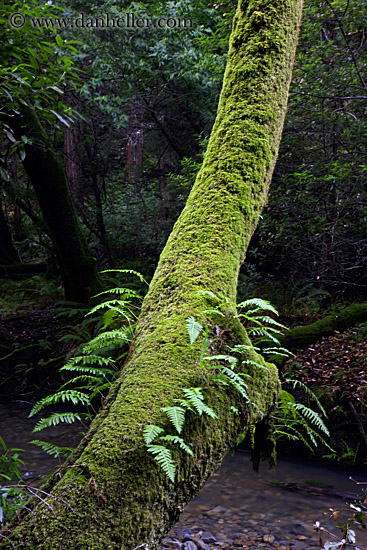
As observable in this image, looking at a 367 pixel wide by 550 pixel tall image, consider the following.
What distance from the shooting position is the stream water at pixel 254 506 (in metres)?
4.39

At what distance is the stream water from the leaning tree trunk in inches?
93.1

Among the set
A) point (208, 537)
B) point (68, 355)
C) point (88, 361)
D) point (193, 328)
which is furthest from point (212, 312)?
point (68, 355)

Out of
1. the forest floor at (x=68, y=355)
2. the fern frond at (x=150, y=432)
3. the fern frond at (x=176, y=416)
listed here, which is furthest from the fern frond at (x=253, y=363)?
the forest floor at (x=68, y=355)

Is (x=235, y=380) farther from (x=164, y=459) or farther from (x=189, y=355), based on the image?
(x=164, y=459)

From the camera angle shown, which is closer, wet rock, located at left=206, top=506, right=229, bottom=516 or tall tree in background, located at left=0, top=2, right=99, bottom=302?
wet rock, located at left=206, top=506, right=229, bottom=516

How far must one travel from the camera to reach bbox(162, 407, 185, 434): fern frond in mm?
1606

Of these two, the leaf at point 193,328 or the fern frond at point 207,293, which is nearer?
the leaf at point 193,328

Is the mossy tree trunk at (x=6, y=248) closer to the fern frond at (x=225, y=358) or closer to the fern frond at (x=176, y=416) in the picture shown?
the fern frond at (x=225, y=358)

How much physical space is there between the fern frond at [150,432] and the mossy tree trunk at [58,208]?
683cm

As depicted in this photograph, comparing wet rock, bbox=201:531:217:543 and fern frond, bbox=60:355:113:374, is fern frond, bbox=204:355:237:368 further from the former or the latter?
wet rock, bbox=201:531:217:543

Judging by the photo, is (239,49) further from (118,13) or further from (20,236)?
(20,236)

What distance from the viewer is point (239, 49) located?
3166 mm

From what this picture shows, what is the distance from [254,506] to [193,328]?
4.29 meters

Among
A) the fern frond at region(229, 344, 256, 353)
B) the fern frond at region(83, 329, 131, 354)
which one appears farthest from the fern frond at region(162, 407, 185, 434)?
the fern frond at region(83, 329, 131, 354)
